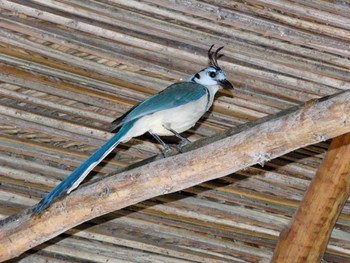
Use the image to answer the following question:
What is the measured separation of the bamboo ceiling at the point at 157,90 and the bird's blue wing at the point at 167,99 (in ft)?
0.28

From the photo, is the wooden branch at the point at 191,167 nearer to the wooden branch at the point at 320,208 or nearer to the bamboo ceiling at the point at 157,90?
the wooden branch at the point at 320,208

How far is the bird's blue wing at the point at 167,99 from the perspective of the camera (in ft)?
10.0

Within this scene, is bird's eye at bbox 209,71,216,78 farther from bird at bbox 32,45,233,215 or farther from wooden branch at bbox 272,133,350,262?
wooden branch at bbox 272,133,350,262

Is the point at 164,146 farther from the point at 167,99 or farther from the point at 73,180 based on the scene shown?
the point at 73,180

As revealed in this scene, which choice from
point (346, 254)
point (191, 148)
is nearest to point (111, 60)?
point (191, 148)

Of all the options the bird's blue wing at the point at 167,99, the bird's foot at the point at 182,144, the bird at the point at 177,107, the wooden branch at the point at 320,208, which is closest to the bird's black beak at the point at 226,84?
the bird at the point at 177,107

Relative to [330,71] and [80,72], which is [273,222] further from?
[80,72]

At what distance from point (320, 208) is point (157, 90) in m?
0.89

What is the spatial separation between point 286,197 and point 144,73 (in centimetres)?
92

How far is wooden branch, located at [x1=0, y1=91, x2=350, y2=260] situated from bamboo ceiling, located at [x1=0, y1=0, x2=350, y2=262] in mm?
605

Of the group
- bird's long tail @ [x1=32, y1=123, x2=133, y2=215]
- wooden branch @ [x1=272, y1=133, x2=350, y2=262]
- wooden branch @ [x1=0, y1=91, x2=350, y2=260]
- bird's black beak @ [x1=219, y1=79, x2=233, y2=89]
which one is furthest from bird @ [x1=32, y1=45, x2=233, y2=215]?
wooden branch @ [x1=272, y1=133, x2=350, y2=262]

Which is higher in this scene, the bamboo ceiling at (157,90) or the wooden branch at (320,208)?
the bamboo ceiling at (157,90)

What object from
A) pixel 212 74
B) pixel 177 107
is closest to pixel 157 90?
pixel 177 107

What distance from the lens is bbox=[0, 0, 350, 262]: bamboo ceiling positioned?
3.18 m
